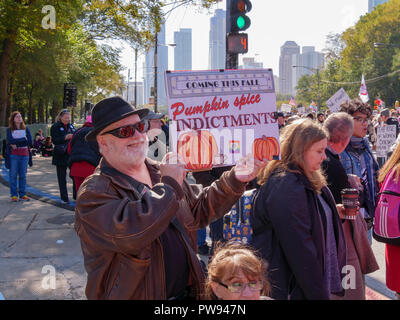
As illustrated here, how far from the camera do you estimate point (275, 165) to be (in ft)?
9.79

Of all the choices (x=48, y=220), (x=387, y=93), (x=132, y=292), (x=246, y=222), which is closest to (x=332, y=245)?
(x=246, y=222)

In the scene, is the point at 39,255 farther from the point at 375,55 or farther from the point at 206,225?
the point at 375,55

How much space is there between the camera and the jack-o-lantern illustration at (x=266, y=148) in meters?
2.73

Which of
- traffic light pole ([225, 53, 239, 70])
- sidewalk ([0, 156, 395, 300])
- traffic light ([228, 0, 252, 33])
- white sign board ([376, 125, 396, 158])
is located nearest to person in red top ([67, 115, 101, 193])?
sidewalk ([0, 156, 395, 300])

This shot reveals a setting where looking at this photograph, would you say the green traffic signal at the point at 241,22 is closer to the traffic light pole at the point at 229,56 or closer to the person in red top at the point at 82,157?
the traffic light pole at the point at 229,56

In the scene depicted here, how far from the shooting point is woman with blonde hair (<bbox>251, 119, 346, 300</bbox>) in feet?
8.92

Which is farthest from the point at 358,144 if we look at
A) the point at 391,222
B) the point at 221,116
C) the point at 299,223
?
the point at 221,116

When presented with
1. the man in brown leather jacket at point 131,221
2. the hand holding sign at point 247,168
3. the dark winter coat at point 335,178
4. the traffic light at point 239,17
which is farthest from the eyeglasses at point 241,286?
the traffic light at point 239,17

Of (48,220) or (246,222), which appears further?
(48,220)

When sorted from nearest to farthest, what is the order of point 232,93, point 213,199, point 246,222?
point 213,199
point 232,93
point 246,222

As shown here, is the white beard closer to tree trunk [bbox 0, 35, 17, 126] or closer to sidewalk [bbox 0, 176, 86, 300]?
sidewalk [bbox 0, 176, 86, 300]

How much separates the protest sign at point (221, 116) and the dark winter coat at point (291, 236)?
0.83 feet
